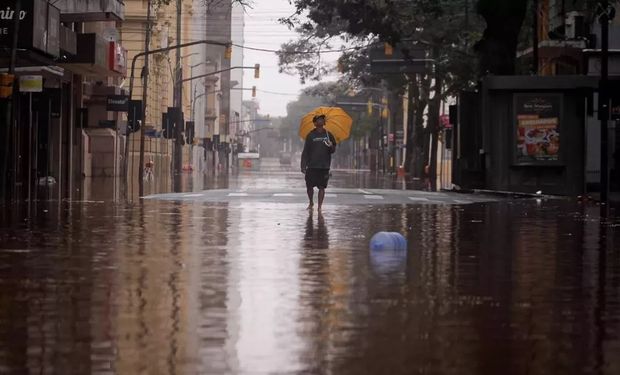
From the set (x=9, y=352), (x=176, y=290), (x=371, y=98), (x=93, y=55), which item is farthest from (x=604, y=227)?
(x=371, y=98)

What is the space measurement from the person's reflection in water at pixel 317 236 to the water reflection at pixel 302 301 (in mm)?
25

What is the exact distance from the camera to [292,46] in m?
78.7

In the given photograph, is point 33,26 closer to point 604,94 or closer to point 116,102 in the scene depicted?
point 604,94

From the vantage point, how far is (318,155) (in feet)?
83.0

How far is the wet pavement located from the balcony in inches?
1017

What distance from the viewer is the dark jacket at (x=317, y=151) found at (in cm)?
2527

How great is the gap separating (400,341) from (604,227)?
519 inches

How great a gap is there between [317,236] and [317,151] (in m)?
7.97

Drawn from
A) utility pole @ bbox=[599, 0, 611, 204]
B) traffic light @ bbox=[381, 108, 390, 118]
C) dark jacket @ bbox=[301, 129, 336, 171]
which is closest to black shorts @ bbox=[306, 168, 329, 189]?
dark jacket @ bbox=[301, 129, 336, 171]

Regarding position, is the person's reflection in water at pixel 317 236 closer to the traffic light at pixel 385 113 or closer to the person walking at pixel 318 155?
the person walking at pixel 318 155

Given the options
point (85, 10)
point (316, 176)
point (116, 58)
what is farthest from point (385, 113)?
point (316, 176)

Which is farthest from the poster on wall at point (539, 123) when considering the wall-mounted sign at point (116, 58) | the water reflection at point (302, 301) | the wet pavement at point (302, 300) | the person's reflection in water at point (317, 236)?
the wall-mounted sign at point (116, 58)

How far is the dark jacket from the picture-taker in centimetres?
2527

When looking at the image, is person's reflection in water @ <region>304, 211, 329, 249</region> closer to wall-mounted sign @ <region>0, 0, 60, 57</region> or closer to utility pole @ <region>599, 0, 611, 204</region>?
utility pole @ <region>599, 0, 611, 204</region>
